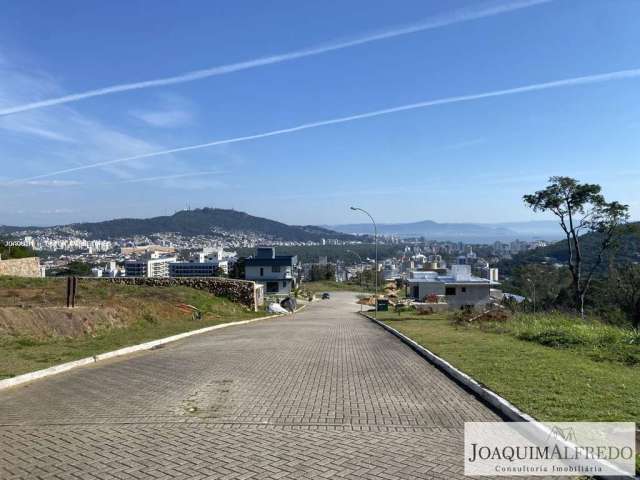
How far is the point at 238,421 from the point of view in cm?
700

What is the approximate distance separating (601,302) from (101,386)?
37.8 metres

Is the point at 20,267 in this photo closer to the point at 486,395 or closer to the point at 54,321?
the point at 54,321

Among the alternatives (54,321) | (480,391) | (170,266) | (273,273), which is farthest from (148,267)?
(480,391)

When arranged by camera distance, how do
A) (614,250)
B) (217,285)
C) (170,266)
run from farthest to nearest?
1. (170,266)
2. (614,250)
3. (217,285)

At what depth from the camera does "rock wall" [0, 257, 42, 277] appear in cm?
2986

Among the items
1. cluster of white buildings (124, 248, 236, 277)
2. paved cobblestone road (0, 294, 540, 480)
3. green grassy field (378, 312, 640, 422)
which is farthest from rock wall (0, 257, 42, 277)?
cluster of white buildings (124, 248, 236, 277)

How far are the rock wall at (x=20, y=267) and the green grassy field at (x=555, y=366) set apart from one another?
2329cm

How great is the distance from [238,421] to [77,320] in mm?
10601

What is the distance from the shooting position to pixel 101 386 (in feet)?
30.5

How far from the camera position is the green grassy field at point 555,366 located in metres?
7.26

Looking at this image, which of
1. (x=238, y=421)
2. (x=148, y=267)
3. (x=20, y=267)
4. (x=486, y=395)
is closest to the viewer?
(x=238, y=421)

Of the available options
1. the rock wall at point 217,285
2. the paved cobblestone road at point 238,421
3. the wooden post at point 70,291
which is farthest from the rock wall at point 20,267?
the paved cobblestone road at point 238,421

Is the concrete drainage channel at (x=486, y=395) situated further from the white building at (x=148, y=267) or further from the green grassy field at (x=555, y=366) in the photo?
the white building at (x=148, y=267)

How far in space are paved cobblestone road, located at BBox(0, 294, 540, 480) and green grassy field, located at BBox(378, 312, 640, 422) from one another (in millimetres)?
852
